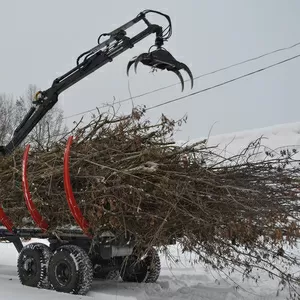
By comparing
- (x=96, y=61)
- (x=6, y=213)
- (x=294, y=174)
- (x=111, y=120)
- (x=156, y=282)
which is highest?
(x=96, y=61)

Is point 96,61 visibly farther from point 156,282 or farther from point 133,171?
point 156,282

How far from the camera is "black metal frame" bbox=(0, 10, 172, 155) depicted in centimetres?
687

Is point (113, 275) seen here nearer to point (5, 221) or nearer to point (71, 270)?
point (71, 270)

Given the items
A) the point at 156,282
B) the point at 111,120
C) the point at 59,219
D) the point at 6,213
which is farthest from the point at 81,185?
the point at 156,282

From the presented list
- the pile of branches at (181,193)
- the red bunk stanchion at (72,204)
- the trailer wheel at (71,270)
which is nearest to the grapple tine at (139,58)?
the pile of branches at (181,193)

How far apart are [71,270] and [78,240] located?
46cm

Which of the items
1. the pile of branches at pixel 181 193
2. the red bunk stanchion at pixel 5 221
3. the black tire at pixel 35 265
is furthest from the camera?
the red bunk stanchion at pixel 5 221

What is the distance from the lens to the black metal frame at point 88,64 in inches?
270

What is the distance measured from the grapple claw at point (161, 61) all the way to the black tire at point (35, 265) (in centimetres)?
256

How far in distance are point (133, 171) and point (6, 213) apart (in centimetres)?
244

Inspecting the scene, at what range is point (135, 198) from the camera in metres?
4.78

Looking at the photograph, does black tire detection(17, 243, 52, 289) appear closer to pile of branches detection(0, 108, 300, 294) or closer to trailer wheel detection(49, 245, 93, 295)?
trailer wheel detection(49, 245, 93, 295)

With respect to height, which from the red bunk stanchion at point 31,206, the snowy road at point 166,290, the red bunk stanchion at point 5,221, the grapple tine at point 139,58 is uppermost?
the grapple tine at point 139,58

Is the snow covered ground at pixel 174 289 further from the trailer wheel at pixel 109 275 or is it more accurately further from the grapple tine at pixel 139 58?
the grapple tine at pixel 139 58
